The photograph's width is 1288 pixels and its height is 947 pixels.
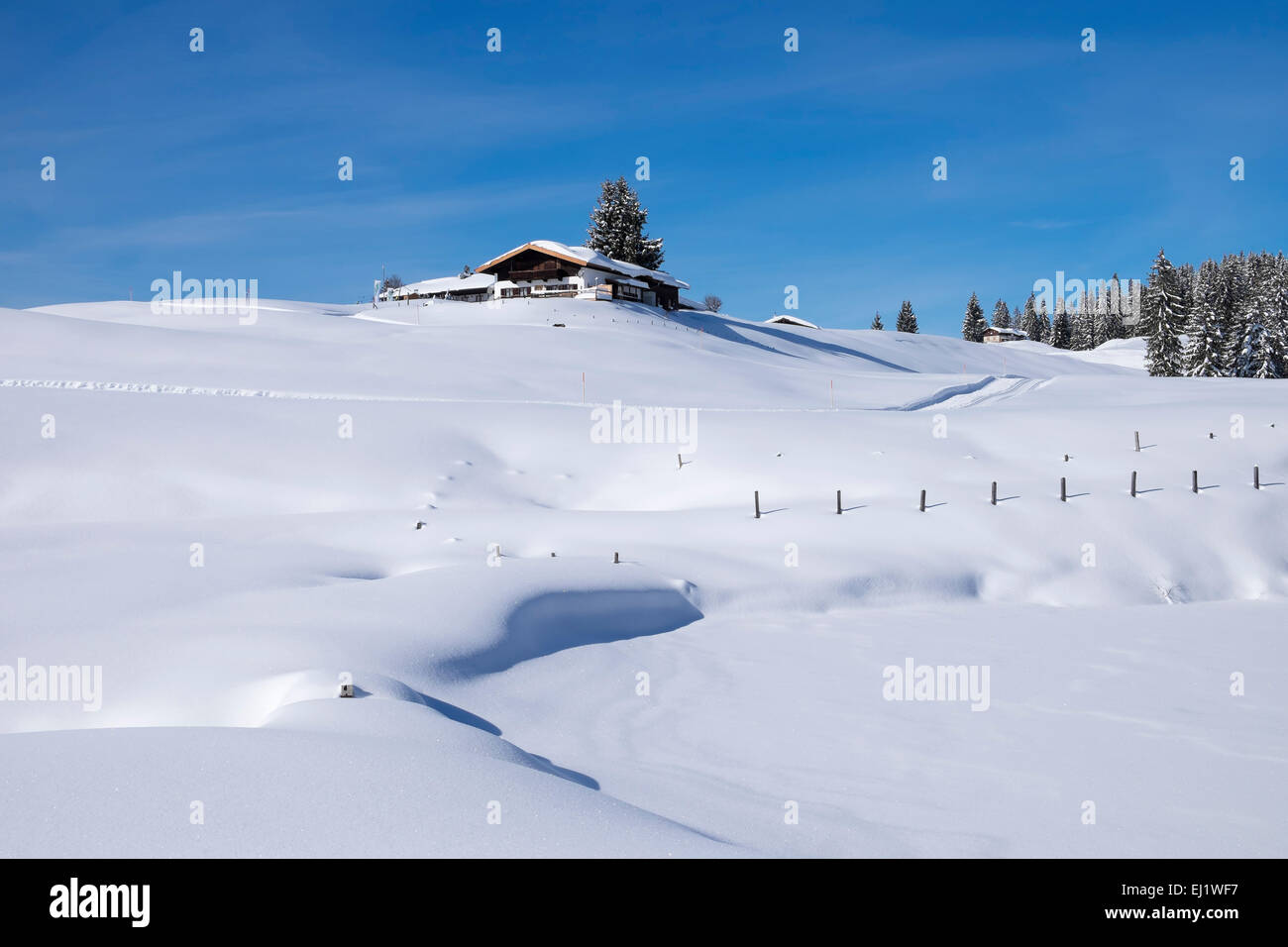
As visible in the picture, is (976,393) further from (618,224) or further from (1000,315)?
(1000,315)

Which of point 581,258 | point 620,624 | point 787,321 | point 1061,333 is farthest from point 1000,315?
point 620,624

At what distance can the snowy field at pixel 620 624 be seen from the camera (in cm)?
639

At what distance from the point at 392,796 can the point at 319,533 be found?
13179 millimetres

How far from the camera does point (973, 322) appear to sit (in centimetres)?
11206

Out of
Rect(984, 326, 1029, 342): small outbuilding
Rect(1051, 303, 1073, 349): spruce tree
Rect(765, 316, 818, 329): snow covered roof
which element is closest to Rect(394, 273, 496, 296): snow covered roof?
Rect(765, 316, 818, 329): snow covered roof

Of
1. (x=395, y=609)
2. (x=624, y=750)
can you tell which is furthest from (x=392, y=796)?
(x=395, y=609)

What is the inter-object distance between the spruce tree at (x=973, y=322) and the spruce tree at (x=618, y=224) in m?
51.4

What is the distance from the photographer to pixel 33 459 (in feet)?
76.0

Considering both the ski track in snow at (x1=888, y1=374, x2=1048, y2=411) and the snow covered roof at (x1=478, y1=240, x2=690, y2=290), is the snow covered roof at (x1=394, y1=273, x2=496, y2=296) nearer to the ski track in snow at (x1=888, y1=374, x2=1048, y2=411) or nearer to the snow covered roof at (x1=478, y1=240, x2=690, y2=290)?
the snow covered roof at (x1=478, y1=240, x2=690, y2=290)

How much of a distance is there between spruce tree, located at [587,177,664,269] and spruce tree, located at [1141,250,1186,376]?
4089 centimetres

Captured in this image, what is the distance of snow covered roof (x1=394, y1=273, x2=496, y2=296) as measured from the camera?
2874 inches

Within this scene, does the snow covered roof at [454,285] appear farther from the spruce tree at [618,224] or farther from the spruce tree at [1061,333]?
the spruce tree at [1061,333]

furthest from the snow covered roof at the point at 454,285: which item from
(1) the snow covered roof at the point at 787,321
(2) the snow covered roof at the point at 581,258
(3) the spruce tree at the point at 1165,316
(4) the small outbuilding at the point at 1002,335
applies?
(4) the small outbuilding at the point at 1002,335
